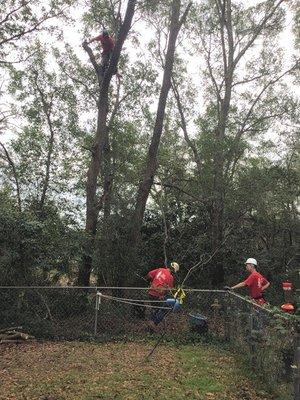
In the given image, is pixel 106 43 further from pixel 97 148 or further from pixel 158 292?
pixel 158 292

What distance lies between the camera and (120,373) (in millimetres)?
6984

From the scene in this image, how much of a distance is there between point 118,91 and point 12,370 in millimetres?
16121

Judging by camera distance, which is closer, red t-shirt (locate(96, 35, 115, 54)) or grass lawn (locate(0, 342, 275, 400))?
grass lawn (locate(0, 342, 275, 400))

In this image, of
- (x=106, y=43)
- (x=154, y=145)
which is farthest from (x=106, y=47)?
(x=154, y=145)

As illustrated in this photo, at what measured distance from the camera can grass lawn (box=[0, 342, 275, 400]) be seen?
6.04 metres

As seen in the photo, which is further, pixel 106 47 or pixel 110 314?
pixel 106 47

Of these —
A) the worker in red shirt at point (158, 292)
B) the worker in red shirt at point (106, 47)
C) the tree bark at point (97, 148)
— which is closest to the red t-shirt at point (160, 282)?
the worker in red shirt at point (158, 292)

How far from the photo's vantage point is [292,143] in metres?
22.3

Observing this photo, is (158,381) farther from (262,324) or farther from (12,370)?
(12,370)

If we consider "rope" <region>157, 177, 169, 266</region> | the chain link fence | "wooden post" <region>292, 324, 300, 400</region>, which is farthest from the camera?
"rope" <region>157, 177, 169, 266</region>

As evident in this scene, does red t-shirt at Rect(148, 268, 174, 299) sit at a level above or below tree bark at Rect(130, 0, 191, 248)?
below

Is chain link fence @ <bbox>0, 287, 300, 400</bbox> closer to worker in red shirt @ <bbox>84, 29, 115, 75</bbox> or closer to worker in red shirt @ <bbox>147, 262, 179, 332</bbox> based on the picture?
worker in red shirt @ <bbox>147, 262, 179, 332</bbox>

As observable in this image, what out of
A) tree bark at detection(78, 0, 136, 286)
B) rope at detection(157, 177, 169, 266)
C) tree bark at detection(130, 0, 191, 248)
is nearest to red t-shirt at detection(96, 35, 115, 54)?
tree bark at detection(78, 0, 136, 286)

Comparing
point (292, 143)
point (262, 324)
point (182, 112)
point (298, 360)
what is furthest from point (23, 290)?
point (292, 143)
